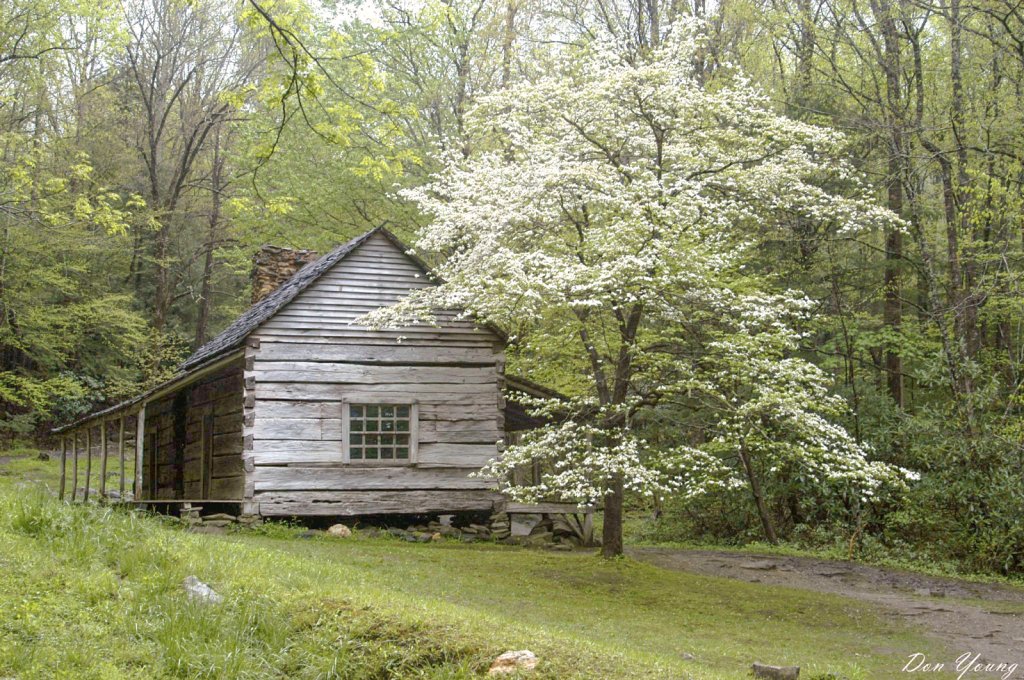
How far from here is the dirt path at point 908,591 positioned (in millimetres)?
9766

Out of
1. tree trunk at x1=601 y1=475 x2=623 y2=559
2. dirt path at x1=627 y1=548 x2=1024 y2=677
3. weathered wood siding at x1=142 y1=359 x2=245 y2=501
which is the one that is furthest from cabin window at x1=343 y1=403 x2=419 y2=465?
dirt path at x1=627 y1=548 x2=1024 y2=677

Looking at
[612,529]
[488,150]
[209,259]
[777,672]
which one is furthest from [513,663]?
[209,259]

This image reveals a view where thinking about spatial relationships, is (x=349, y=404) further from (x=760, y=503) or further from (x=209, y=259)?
(x=209, y=259)

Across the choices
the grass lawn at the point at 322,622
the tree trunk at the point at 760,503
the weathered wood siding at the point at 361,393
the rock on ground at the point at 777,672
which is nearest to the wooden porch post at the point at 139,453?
the weathered wood siding at the point at 361,393

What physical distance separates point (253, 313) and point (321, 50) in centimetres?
1144

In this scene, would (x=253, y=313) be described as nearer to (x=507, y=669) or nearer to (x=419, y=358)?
(x=419, y=358)

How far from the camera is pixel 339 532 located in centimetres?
1566

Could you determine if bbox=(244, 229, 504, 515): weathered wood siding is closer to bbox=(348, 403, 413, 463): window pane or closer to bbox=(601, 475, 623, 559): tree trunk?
bbox=(348, 403, 413, 463): window pane

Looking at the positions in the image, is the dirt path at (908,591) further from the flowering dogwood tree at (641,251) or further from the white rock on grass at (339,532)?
the white rock on grass at (339,532)

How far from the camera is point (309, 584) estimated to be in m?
7.42

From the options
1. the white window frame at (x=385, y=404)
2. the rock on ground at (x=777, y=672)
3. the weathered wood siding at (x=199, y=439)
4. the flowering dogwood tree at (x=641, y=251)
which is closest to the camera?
the rock on ground at (x=777, y=672)

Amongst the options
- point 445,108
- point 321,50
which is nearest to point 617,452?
point 445,108

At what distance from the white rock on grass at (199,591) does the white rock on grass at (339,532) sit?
8.47 m

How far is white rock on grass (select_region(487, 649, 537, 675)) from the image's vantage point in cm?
585
